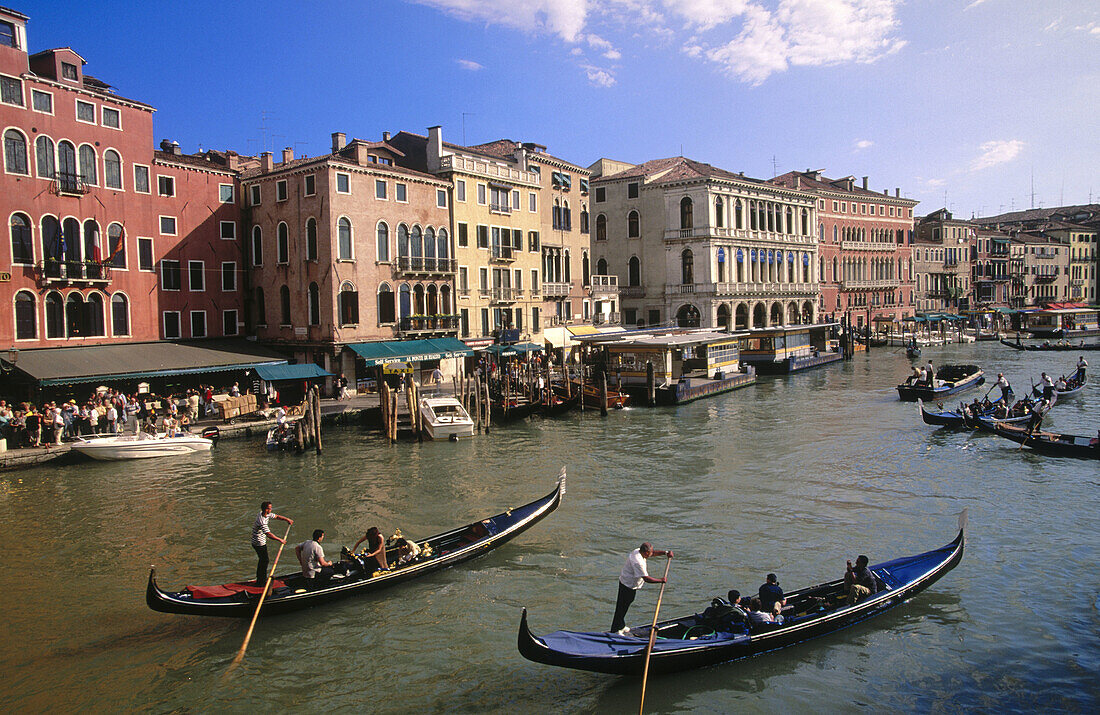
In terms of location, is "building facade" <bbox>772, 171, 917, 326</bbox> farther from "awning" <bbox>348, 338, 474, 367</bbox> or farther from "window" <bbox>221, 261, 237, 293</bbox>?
"window" <bbox>221, 261, 237, 293</bbox>

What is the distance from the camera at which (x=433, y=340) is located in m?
31.5

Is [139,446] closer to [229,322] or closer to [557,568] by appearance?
[229,322]

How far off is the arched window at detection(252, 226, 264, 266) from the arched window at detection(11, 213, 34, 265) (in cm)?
853

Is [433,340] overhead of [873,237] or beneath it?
beneath

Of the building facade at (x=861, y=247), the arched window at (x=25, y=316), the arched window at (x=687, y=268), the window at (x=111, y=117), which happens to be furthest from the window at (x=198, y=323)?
the building facade at (x=861, y=247)

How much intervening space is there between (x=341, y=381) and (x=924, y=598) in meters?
22.9

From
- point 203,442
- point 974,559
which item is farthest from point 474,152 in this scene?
point 974,559

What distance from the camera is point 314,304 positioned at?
2938 cm

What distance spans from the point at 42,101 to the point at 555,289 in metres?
23.8

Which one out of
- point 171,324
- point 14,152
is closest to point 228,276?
point 171,324

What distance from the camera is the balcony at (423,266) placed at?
30.8 m

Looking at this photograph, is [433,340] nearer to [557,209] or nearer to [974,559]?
[557,209]

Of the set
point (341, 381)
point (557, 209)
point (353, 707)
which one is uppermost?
point (557, 209)

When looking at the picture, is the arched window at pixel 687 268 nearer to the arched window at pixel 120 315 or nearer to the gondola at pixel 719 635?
the arched window at pixel 120 315
